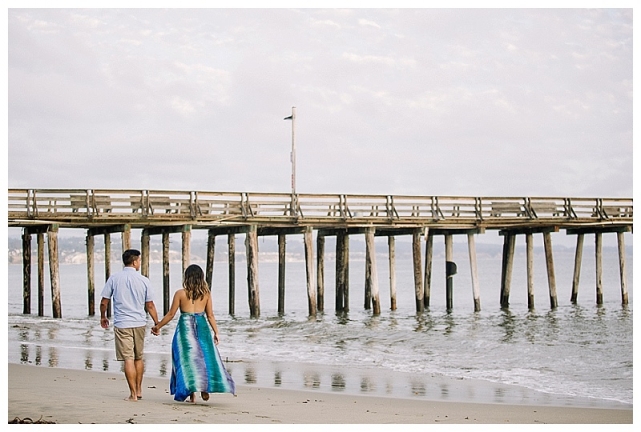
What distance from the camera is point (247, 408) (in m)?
10.6

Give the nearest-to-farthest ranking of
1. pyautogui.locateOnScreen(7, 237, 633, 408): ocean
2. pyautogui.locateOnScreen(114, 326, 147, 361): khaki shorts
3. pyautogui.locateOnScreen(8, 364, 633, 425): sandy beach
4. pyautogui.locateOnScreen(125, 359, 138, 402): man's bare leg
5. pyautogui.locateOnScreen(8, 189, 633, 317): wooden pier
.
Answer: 1. pyautogui.locateOnScreen(8, 364, 633, 425): sandy beach
2. pyautogui.locateOnScreen(114, 326, 147, 361): khaki shorts
3. pyautogui.locateOnScreen(125, 359, 138, 402): man's bare leg
4. pyautogui.locateOnScreen(7, 237, 633, 408): ocean
5. pyautogui.locateOnScreen(8, 189, 633, 317): wooden pier

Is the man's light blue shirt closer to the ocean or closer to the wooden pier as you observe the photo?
the ocean

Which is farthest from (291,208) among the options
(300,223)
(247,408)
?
(247,408)

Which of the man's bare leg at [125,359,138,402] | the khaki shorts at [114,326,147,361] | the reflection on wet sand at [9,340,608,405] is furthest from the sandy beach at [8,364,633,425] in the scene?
the reflection on wet sand at [9,340,608,405]

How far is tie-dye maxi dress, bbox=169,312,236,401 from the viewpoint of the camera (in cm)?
1027

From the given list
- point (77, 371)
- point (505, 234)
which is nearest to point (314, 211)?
point (505, 234)

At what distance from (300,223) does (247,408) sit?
20082 mm

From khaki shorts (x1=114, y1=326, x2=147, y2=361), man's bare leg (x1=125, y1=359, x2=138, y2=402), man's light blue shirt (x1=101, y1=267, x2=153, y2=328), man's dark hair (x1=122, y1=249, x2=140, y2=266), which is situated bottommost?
man's bare leg (x1=125, y1=359, x2=138, y2=402)

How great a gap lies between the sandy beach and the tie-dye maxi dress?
22 centimetres

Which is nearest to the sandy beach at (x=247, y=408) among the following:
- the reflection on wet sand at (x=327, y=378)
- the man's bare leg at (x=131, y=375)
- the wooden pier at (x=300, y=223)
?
the man's bare leg at (x=131, y=375)

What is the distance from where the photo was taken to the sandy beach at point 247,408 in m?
9.57

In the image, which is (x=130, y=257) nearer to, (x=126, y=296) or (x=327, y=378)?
(x=126, y=296)
